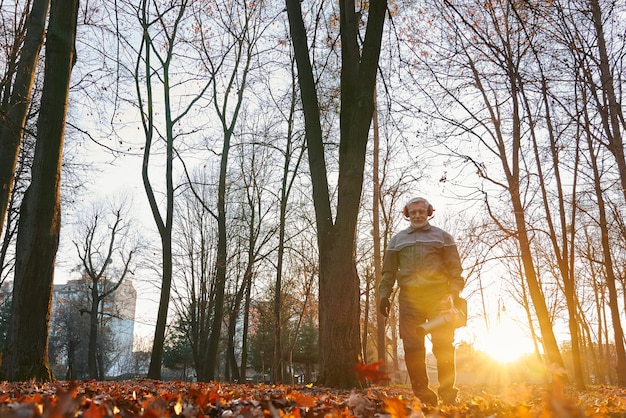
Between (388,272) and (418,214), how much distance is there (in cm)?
69

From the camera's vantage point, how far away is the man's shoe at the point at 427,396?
4.35m

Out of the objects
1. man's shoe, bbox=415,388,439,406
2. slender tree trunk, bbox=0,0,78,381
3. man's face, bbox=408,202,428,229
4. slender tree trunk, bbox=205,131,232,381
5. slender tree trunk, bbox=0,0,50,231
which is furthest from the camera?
slender tree trunk, bbox=205,131,232,381

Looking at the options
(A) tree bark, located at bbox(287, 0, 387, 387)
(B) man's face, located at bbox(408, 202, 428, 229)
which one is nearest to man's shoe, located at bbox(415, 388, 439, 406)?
(A) tree bark, located at bbox(287, 0, 387, 387)

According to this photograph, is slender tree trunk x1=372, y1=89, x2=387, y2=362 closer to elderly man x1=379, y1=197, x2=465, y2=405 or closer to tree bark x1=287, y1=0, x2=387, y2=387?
tree bark x1=287, y1=0, x2=387, y2=387

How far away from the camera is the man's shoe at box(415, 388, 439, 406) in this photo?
4348 mm


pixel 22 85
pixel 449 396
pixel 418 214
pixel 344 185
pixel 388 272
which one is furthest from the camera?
pixel 22 85

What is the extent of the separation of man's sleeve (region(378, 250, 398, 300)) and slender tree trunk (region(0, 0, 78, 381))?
4217 mm

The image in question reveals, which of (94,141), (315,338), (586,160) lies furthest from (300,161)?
(315,338)

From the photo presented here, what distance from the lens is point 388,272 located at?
17.0 feet

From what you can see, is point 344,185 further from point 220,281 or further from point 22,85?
point 220,281

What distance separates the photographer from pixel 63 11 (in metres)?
7.04

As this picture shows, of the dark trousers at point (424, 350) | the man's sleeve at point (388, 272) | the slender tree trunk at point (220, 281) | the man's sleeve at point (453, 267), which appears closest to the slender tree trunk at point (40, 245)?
the man's sleeve at point (388, 272)

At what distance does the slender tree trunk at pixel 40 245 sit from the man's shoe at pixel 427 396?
14.9 ft

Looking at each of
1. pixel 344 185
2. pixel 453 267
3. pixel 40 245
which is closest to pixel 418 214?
pixel 453 267
